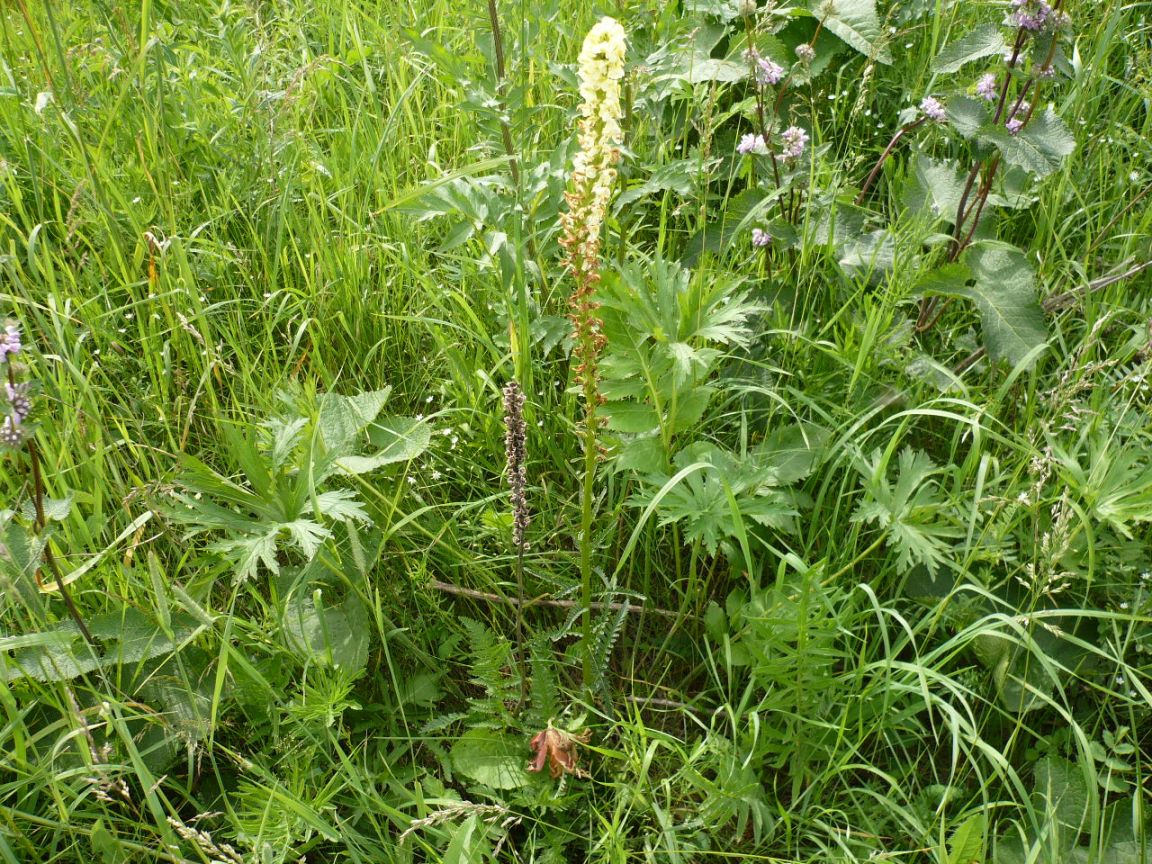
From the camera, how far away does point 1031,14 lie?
188 centimetres

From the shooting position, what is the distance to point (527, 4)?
2.59 metres

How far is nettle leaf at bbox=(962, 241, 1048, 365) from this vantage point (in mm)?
2000

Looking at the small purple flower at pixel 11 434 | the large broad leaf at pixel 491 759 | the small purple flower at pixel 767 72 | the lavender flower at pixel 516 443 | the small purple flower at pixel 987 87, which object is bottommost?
the large broad leaf at pixel 491 759

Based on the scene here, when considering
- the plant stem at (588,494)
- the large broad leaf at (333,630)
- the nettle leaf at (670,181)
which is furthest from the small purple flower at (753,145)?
the large broad leaf at (333,630)

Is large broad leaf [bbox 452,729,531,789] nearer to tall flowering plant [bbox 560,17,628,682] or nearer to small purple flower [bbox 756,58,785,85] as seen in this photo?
tall flowering plant [bbox 560,17,628,682]

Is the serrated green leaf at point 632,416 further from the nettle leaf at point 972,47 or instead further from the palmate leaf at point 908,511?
the nettle leaf at point 972,47

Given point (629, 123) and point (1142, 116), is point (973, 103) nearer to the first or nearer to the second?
point (629, 123)

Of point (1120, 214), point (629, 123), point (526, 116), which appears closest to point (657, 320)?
point (526, 116)

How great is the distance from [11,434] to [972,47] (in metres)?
2.09

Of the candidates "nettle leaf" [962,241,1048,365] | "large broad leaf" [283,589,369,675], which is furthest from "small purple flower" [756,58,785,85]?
"large broad leaf" [283,589,369,675]

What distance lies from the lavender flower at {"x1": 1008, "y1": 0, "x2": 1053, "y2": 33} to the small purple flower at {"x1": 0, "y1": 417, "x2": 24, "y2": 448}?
6.71 feet

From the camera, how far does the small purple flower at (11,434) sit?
1.37 metres

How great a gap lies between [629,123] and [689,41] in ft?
0.94

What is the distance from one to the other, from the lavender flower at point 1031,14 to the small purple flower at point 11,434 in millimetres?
2044
